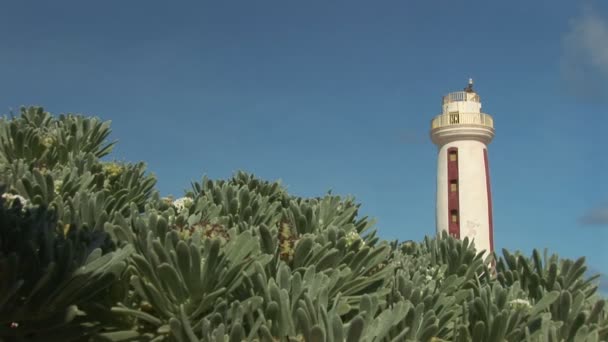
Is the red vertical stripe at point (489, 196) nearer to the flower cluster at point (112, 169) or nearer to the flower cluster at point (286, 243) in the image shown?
the flower cluster at point (112, 169)

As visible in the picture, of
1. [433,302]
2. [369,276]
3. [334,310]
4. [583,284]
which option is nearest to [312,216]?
[369,276]

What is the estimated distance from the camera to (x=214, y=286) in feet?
12.7

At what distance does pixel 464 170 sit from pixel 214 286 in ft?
148

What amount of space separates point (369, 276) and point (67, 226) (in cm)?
177

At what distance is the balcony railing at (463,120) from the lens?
49.4 m

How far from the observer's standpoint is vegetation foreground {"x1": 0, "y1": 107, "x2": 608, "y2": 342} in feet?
11.5

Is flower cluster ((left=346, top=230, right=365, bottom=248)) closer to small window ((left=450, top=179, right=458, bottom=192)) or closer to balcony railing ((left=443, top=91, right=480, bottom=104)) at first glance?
small window ((left=450, top=179, right=458, bottom=192))

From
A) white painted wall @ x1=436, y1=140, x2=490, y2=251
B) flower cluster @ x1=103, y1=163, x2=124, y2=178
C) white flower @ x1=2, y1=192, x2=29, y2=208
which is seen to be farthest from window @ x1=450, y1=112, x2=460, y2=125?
white flower @ x1=2, y1=192, x2=29, y2=208

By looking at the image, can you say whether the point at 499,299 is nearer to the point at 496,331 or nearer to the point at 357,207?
the point at 496,331

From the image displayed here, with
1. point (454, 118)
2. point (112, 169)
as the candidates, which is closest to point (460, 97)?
point (454, 118)

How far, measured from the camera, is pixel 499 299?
13.8 feet

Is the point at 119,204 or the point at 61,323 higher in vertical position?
the point at 119,204

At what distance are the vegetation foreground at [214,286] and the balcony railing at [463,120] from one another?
149ft

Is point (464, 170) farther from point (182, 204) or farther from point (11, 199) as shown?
point (11, 199)
